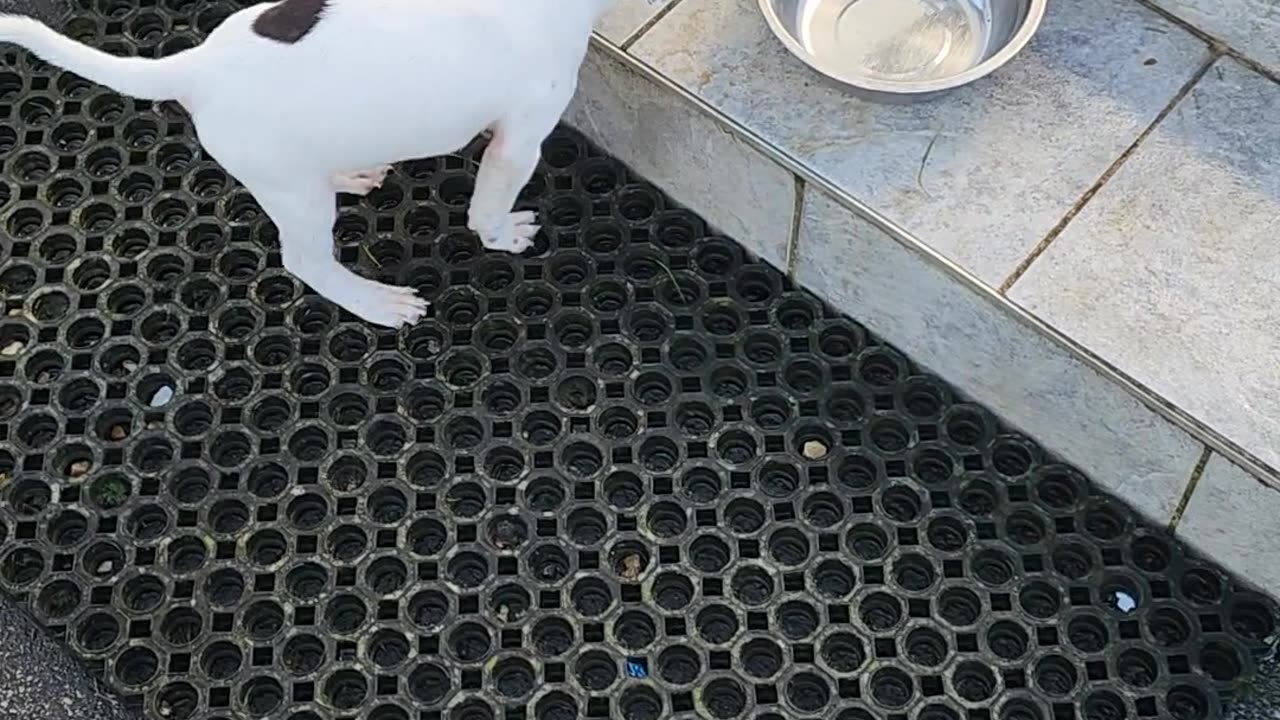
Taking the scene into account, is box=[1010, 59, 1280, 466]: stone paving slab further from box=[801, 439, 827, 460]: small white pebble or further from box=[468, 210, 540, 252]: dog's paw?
box=[468, 210, 540, 252]: dog's paw

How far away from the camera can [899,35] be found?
1.98 m

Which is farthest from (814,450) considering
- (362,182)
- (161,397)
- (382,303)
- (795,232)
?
(161,397)

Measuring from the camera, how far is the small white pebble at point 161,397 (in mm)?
1861

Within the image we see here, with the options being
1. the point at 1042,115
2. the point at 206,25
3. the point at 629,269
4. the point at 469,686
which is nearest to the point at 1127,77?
the point at 1042,115

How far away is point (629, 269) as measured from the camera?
194 cm

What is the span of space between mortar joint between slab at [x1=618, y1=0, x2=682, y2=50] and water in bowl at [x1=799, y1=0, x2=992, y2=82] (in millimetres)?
161

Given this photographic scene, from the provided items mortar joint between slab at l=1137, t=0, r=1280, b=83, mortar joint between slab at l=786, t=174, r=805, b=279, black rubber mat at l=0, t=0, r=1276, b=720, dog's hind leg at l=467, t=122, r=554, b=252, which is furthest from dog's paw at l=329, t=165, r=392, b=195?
mortar joint between slab at l=1137, t=0, r=1280, b=83

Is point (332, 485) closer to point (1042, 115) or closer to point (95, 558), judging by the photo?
point (95, 558)

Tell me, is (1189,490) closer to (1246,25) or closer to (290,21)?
(1246,25)

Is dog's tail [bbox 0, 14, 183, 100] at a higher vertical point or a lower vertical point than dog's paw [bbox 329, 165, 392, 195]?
higher

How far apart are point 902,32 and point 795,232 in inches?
12.0

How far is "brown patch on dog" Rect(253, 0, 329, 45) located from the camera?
5.06 feet

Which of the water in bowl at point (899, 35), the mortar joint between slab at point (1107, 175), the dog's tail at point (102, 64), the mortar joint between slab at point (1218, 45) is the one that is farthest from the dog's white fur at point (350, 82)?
the mortar joint between slab at point (1218, 45)

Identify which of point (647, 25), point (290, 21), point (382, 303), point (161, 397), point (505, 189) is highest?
point (290, 21)
